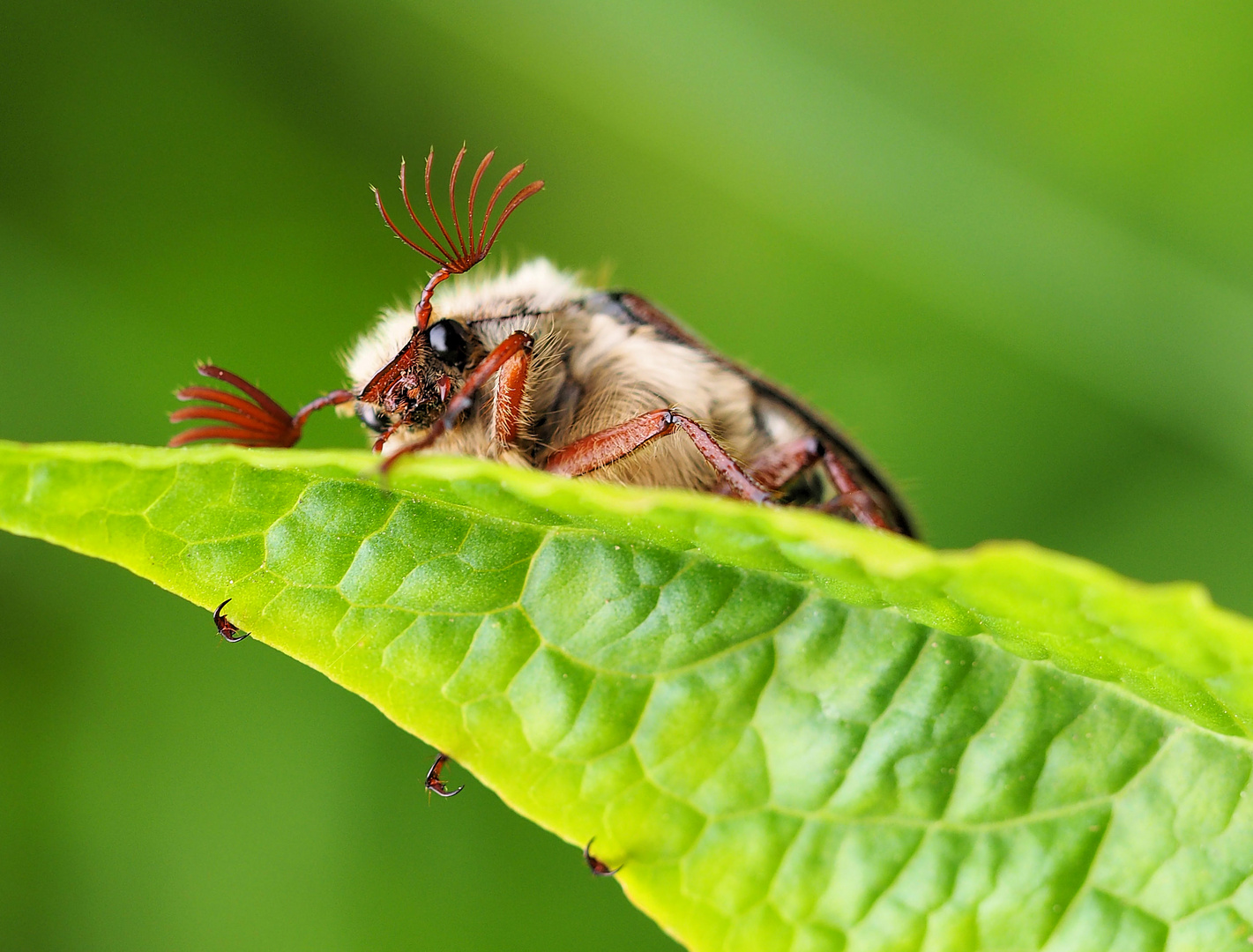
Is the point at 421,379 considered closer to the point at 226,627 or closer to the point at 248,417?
the point at 248,417

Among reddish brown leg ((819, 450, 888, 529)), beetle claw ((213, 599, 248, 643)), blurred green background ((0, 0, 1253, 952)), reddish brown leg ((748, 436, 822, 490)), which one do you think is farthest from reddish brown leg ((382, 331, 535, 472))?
blurred green background ((0, 0, 1253, 952))

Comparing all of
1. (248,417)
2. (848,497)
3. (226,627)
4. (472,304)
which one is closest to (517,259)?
(472,304)

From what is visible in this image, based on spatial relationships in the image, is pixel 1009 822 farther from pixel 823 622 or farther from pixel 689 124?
pixel 689 124

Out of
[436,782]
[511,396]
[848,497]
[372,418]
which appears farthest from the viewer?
[372,418]

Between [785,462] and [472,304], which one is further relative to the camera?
[472,304]

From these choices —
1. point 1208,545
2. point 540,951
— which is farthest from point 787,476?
point 1208,545

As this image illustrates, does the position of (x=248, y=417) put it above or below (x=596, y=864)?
above

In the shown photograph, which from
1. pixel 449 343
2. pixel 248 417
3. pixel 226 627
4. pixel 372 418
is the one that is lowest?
pixel 226 627
